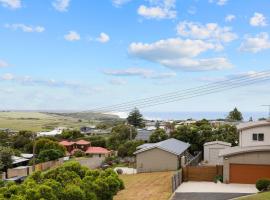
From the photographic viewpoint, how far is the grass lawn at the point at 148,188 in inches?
1358

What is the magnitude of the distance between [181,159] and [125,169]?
854 centimetres

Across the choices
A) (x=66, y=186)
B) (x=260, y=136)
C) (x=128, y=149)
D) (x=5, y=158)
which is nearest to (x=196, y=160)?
(x=260, y=136)

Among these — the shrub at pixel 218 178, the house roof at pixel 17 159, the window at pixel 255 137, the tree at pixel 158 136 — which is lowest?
the house roof at pixel 17 159

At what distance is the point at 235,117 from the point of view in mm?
147125

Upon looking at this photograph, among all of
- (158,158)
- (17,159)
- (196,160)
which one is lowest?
(17,159)

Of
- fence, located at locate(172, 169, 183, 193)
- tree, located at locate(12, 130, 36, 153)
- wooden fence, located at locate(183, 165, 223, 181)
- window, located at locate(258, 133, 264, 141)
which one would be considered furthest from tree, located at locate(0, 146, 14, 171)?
window, located at locate(258, 133, 264, 141)

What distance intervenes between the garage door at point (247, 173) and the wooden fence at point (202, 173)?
1.58 m

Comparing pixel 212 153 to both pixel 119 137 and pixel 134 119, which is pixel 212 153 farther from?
pixel 134 119

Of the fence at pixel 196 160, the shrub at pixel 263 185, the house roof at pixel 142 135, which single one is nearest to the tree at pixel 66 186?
the shrub at pixel 263 185

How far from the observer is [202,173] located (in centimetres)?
4272

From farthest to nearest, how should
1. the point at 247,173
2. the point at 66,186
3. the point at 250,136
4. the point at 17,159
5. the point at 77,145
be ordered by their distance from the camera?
the point at 77,145 < the point at 17,159 < the point at 250,136 < the point at 247,173 < the point at 66,186

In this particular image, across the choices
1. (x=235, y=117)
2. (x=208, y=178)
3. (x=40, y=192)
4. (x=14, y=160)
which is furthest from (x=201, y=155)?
(x=235, y=117)

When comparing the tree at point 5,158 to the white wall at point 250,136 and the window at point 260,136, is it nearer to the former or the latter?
the white wall at point 250,136

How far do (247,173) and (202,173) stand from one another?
173 inches
